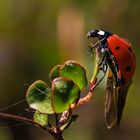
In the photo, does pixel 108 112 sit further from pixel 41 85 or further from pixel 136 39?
pixel 136 39

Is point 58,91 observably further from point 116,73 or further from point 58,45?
point 58,45

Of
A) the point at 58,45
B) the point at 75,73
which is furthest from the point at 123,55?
the point at 58,45

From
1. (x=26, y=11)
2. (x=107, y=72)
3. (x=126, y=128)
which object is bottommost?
(x=126, y=128)

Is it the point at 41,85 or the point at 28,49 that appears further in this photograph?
the point at 28,49

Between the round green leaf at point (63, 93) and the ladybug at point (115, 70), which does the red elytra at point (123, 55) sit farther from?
the round green leaf at point (63, 93)

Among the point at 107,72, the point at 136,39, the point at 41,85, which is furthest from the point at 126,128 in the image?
the point at 41,85

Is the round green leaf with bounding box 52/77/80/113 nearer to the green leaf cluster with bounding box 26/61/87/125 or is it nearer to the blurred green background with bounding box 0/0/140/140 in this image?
the green leaf cluster with bounding box 26/61/87/125
